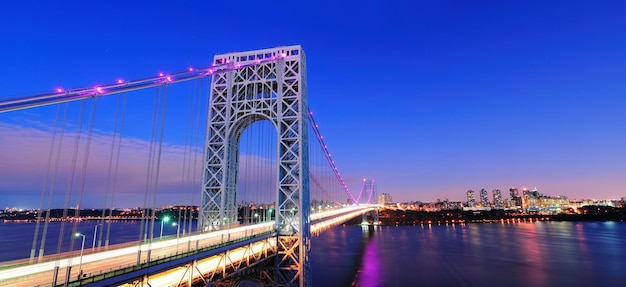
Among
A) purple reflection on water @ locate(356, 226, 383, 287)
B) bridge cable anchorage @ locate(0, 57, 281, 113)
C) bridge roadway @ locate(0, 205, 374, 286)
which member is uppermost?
bridge cable anchorage @ locate(0, 57, 281, 113)

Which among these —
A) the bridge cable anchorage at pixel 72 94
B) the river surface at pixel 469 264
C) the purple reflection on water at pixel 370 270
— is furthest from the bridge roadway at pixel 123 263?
the purple reflection on water at pixel 370 270

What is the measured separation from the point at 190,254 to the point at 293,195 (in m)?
12.8

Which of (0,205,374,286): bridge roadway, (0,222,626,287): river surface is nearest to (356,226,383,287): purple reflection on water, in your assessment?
(0,222,626,287): river surface

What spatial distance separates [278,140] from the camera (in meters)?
26.9

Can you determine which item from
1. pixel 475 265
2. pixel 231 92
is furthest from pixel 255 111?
pixel 475 265

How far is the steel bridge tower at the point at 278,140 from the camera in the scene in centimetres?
2558

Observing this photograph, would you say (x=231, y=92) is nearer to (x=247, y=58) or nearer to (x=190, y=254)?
(x=247, y=58)

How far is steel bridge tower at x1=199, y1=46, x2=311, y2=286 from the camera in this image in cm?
2558

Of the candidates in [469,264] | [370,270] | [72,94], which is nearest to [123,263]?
[72,94]

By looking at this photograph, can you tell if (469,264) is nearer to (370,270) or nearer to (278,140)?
(370,270)

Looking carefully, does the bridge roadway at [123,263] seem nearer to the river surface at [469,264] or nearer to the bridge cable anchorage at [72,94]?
the bridge cable anchorage at [72,94]

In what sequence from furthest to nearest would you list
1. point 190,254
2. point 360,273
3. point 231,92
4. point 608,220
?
point 608,220
point 360,273
point 231,92
point 190,254

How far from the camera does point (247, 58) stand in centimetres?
2948

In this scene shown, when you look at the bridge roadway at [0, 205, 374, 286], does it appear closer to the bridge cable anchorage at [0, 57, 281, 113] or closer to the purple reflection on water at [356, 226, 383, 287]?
the bridge cable anchorage at [0, 57, 281, 113]
